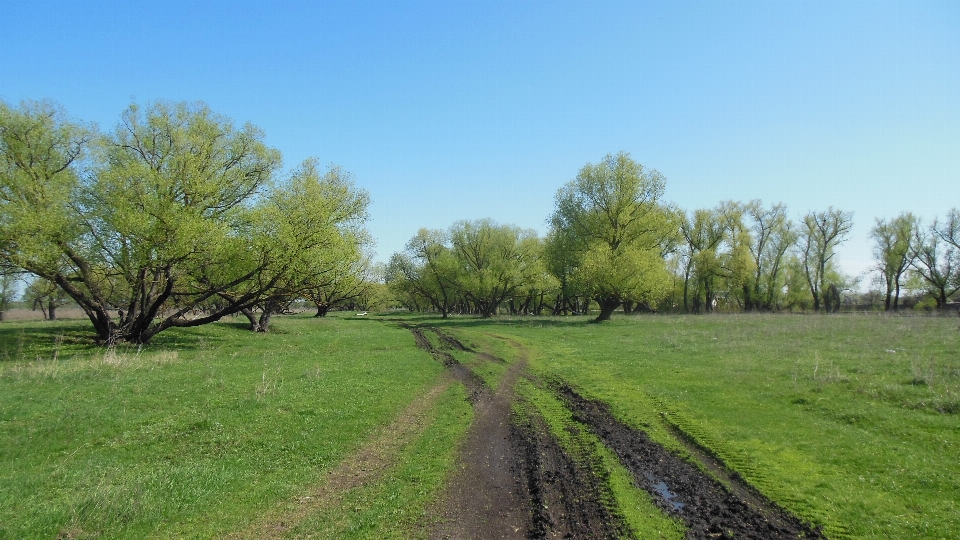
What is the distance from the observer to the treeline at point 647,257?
5228 centimetres

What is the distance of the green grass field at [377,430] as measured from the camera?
773 cm

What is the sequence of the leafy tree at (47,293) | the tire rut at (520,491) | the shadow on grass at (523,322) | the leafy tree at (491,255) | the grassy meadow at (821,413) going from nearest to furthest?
the tire rut at (520,491)
the grassy meadow at (821,413)
the leafy tree at (47,293)
the shadow on grass at (523,322)
the leafy tree at (491,255)

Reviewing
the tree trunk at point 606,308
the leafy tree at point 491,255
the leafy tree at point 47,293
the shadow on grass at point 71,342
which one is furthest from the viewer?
the leafy tree at point 491,255

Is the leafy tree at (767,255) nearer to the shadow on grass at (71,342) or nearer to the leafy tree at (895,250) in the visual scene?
the leafy tree at (895,250)

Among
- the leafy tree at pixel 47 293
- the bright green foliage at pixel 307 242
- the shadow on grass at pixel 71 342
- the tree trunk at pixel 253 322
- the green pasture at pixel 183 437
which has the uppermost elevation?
the bright green foliage at pixel 307 242

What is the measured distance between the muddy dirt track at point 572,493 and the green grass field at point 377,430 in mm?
417

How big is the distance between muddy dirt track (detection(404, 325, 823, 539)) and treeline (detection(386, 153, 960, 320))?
127ft

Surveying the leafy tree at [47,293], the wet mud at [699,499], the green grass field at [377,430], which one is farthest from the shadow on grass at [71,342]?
the wet mud at [699,499]

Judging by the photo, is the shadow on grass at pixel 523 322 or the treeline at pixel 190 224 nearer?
the treeline at pixel 190 224

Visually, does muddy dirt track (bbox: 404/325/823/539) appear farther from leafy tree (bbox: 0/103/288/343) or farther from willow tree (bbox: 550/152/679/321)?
willow tree (bbox: 550/152/679/321)

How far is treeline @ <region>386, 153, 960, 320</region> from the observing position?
52.3 meters

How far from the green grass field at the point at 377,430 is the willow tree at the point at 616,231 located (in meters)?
24.6

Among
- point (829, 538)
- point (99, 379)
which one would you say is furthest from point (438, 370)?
point (829, 538)

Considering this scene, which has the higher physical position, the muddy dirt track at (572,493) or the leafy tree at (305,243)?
the leafy tree at (305,243)
